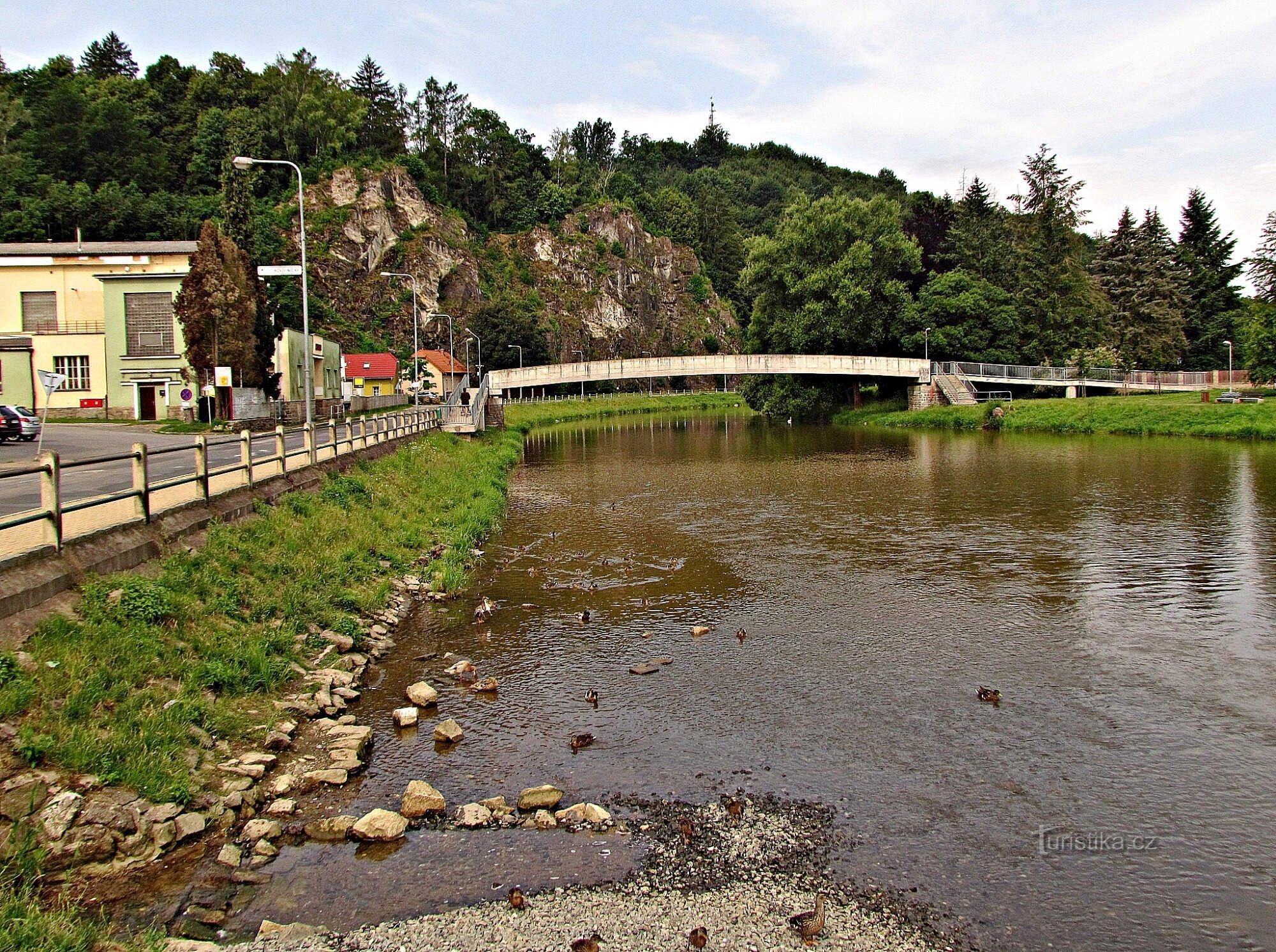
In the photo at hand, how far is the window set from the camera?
A: 57.7 metres

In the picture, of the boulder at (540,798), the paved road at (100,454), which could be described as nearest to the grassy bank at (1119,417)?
the paved road at (100,454)

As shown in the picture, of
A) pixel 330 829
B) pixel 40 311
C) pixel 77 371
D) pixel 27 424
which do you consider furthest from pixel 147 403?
pixel 330 829

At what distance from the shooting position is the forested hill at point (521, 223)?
2901 inches

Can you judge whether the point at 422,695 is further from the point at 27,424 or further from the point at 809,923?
the point at 27,424

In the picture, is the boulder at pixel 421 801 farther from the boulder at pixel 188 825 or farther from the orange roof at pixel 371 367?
the orange roof at pixel 371 367

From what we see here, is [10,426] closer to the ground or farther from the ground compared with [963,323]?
closer to the ground

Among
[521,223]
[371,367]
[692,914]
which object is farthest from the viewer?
[521,223]

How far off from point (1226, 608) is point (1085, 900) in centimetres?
1172

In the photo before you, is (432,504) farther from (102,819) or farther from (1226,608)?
(1226,608)

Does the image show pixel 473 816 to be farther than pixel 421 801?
No

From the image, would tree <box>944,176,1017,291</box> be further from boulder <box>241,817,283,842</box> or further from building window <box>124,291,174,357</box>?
boulder <box>241,817,283,842</box>

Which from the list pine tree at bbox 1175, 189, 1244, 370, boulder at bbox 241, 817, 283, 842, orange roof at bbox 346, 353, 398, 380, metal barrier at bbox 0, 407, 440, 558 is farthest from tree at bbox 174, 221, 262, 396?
pine tree at bbox 1175, 189, 1244, 370

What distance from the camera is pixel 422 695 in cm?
1252

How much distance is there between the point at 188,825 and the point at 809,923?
617cm
